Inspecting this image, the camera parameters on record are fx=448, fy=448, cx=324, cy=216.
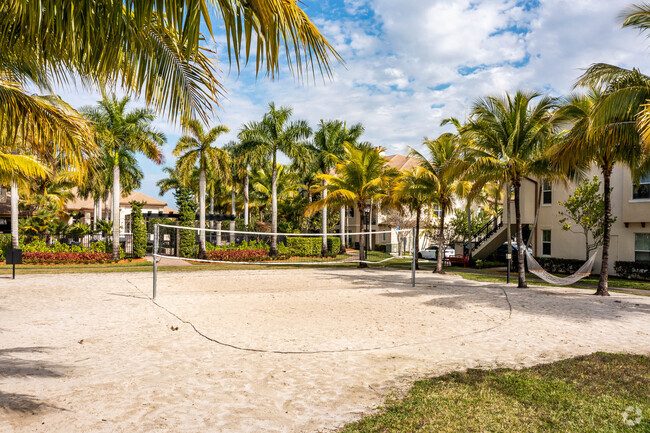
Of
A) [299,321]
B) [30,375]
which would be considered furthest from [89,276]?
[30,375]

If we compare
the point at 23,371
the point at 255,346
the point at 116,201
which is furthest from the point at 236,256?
the point at 23,371

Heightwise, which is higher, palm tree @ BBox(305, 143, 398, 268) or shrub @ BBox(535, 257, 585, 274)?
palm tree @ BBox(305, 143, 398, 268)

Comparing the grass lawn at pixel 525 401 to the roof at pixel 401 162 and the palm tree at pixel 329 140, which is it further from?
the roof at pixel 401 162

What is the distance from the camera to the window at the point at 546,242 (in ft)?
85.1

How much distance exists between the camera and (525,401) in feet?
17.7

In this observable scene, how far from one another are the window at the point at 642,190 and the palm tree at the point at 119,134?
26.2 m

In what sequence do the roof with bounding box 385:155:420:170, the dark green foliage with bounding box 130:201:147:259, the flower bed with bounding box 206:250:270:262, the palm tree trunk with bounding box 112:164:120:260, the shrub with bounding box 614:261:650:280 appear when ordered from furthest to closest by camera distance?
the roof with bounding box 385:155:420:170, the flower bed with bounding box 206:250:270:262, the dark green foliage with bounding box 130:201:147:259, the palm tree trunk with bounding box 112:164:120:260, the shrub with bounding box 614:261:650:280

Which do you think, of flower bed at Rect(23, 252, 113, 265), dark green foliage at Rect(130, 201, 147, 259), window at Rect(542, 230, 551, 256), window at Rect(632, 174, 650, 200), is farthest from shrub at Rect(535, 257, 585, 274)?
flower bed at Rect(23, 252, 113, 265)

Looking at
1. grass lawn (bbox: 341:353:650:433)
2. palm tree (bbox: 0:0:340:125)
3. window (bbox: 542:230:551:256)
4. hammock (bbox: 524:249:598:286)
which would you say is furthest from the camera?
window (bbox: 542:230:551:256)

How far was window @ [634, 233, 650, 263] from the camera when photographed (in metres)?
21.3

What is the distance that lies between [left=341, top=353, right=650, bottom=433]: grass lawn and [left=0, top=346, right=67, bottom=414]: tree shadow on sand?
366 cm

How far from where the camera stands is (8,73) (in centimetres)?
532

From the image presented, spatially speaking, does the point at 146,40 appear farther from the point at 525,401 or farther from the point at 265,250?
the point at 265,250

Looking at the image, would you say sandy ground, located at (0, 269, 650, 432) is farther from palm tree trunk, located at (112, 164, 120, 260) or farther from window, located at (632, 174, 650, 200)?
palm tree trunk, located at (112, 164, 120, 260)
